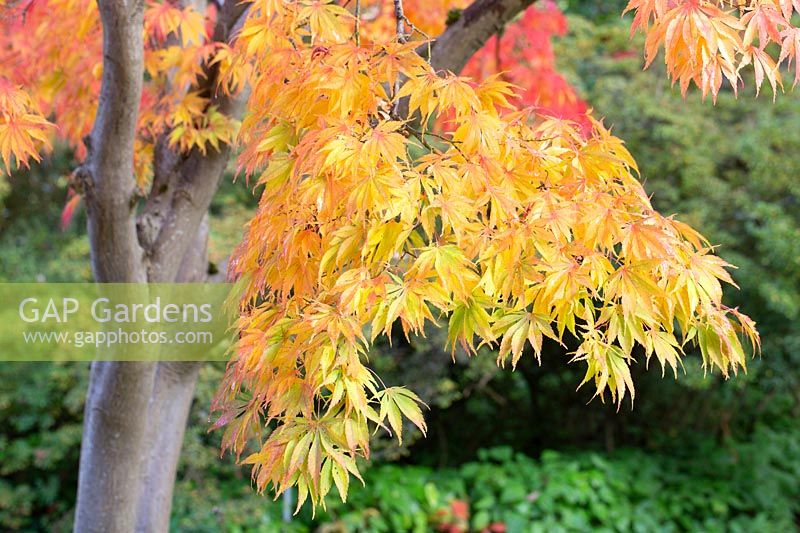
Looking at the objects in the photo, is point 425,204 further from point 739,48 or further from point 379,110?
point 739,48

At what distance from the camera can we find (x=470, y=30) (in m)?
2.26

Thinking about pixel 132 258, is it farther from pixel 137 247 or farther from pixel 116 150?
pixel 116 150

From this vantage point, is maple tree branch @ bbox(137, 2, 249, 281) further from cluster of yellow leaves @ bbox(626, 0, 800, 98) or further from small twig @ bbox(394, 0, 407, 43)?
cluster of yellow leaves @ bbox(626, 0, 800, 98)

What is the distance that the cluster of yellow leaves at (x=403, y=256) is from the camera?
1.32m

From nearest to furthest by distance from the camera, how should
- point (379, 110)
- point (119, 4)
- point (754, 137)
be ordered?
1. point (379, 110)
2. point (119, 4)
3. point (754, 137)

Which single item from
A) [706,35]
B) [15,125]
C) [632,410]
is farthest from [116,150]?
[632,410]

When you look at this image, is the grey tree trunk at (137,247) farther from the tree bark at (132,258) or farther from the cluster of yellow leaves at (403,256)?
the cluster of yellow leaves at (403,256)

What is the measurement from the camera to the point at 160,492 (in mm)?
2553

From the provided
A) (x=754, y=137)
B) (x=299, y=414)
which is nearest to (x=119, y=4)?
(x=299, y=414)

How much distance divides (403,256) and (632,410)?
3403 mm

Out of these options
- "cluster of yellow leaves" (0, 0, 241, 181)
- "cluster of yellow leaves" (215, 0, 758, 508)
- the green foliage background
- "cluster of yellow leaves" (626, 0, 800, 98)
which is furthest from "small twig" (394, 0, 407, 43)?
the green foliage background

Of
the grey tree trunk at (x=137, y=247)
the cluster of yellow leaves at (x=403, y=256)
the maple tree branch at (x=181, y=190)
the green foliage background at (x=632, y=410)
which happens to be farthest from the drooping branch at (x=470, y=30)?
the green foliage background at (x=632, y=410)

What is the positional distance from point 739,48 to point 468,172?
521 mm

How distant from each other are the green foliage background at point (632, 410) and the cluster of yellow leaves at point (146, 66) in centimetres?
114
